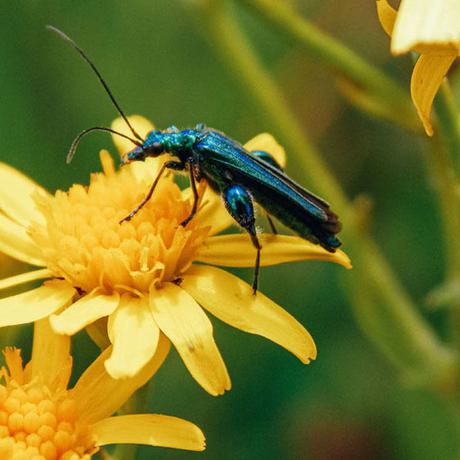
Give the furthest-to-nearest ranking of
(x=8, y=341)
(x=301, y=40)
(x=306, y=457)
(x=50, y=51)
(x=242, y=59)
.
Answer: (x=50, y=51) < (x=306, y=457) < (x=242, y=59) < (x=301, y=40) < (x=8, y=341)

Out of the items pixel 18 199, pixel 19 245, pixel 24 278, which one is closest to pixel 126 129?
pixel 18 199

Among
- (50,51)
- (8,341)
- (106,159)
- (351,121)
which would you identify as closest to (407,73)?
(351,121)

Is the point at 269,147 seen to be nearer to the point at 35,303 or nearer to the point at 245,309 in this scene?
the point at 245,309

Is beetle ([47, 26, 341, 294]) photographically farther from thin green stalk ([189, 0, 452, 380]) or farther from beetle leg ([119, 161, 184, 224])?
thin green stalk ([189, 0, 452, 380])

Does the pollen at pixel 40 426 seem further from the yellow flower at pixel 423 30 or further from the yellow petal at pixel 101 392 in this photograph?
the yellow flower at pixel 423 30

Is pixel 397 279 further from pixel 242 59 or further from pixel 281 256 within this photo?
pixel 281 256

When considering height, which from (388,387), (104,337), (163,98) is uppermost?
(163,98)
